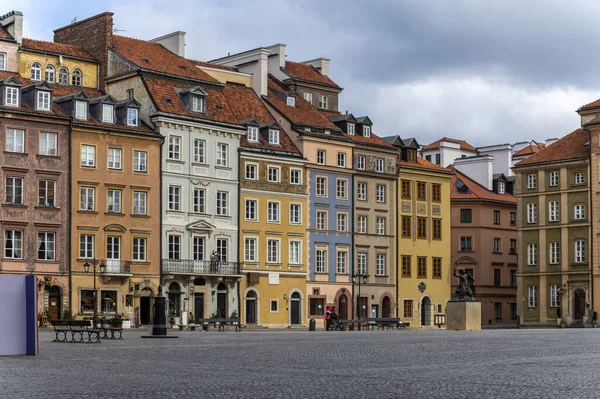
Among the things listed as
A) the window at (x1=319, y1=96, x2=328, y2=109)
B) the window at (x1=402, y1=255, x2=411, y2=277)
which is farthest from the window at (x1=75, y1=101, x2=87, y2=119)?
the window at (x1=402, y1=255, x2=411, y2=277)

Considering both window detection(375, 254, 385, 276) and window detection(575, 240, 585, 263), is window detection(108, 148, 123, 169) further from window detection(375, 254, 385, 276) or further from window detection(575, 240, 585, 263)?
window detection(575, 240, 585, 263)

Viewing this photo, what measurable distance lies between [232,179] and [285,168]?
15.2ft

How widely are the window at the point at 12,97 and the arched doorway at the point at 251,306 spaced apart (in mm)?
19562

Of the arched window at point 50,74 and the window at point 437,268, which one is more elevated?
the arched window at point 50,74

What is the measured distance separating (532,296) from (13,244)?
44192 mm

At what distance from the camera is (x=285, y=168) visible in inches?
3051

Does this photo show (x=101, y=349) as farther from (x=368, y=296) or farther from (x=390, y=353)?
(x=368, y=296)

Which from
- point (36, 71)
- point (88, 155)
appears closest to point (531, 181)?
point (88, 155)

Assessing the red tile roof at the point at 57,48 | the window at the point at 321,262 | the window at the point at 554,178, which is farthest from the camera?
the window at the point at 554,178

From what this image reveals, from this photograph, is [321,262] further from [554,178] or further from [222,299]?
[554,178]

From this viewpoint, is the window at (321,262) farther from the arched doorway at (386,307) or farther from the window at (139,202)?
the window at (139,202)

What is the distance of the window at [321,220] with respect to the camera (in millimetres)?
80312

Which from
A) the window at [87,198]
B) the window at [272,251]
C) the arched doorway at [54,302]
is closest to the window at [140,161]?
the window at [87,198]

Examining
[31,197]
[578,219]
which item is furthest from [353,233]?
[31,197]
